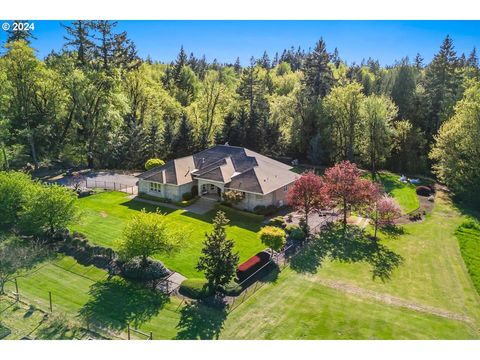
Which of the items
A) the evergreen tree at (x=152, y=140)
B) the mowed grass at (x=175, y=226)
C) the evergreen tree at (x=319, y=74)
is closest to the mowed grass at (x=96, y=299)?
the mowed grass at (x=175, y=226)

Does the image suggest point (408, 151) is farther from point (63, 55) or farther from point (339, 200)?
point (63, 55)

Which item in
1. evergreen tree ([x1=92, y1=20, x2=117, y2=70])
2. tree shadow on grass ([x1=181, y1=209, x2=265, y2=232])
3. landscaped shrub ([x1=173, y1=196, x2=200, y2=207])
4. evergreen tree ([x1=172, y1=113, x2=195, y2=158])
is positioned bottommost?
tree shadow on grass ([x1=181, y1=209, x2=265, y2=232])

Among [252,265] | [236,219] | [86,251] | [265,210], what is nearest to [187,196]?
[236,219]

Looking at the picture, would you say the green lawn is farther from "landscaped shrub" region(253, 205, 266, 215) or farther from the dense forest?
"landscaped shrub" region(253, 205, 266, 215)

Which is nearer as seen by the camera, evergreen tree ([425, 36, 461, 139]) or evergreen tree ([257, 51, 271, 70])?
evergreen tree ([425, 36, 461, 139])

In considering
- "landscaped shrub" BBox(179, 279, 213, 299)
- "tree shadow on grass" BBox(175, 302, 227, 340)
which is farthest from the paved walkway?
"tree shadow on grass" BBox(175, 302, 227, 340)

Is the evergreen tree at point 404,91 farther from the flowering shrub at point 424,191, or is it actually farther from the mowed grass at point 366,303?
the mowed grass at point 366,303

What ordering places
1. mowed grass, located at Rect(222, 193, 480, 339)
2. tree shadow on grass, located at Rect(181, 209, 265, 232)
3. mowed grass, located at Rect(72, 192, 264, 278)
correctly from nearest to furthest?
mowed grass, located at Rect(222, 193, 480, 339) → mowed grass, located at Rect(72, 192, 264, 278) → tree shadow on grass, located at Rect(181, 209, 265, 232)
